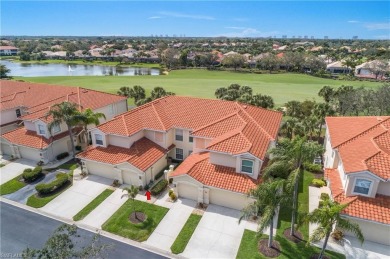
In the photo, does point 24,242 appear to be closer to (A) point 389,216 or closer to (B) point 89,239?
(B) point 89,239

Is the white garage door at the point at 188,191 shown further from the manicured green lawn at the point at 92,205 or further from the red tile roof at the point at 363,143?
the red tile roof at the point at 363,143

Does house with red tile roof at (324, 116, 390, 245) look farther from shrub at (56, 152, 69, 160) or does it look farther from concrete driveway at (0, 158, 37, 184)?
concrete driveway at (0, 158, 37, 184)

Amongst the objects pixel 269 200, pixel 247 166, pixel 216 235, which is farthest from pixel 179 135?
pixel 269 200

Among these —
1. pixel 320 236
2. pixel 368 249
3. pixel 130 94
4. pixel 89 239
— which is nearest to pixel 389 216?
pixel 368 249

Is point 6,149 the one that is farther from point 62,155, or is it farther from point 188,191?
point 188,191

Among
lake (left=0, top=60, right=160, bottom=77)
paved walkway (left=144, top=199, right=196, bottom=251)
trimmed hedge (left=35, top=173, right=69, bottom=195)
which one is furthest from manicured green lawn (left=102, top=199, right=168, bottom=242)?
lake (left=0, top=60, right=160, bottom=77)
